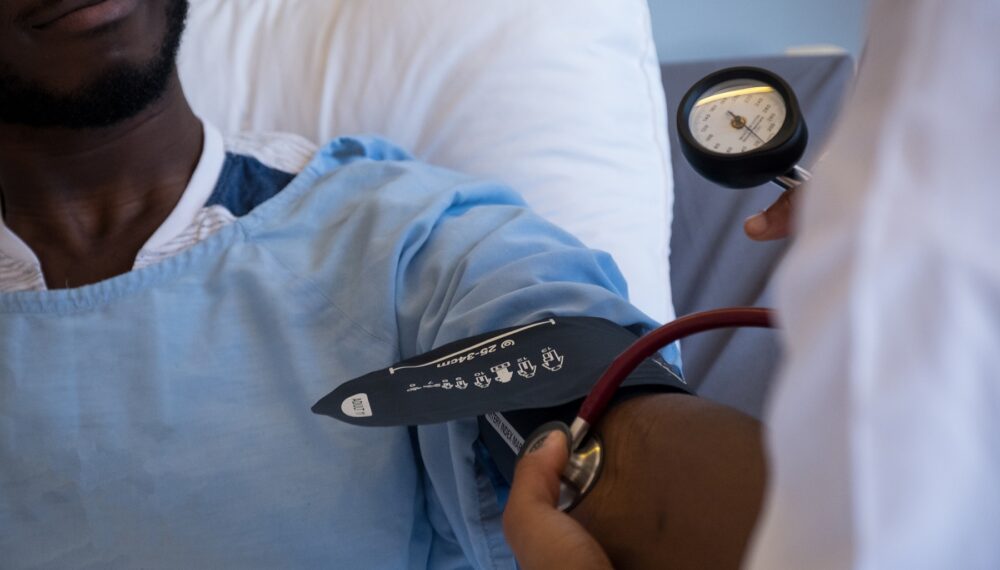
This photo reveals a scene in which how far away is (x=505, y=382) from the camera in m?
0.71

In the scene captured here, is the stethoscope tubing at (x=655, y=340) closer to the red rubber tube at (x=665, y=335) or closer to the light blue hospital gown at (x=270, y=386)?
the red rubber tube at (x=665, y=335)

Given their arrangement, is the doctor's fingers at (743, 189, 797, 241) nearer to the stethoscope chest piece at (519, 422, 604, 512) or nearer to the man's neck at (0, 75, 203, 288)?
the stethoscope chest piece at (519, 422, 604, 512)

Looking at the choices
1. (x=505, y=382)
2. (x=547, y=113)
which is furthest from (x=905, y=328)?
(x=547, y=113)

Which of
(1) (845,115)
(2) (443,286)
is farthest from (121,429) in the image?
(1) (845,115)

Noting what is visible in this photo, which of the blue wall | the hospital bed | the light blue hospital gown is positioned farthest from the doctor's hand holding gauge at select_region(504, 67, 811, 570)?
the blue wall

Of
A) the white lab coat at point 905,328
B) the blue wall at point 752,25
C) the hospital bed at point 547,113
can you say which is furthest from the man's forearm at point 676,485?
the blue wall at point 752,25

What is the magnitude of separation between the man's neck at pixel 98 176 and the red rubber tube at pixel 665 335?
0.68 meters

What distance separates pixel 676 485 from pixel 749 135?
0.88ft

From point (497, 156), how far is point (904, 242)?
1.05m

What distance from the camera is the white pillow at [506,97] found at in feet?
4.16

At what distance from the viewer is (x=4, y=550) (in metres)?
0.92

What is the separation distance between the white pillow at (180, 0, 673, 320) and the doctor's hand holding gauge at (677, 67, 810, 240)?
44 cm

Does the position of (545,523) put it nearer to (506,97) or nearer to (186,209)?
(186,209)

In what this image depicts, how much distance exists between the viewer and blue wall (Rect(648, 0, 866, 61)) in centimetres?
180
